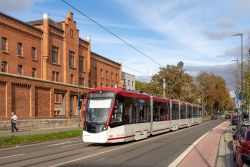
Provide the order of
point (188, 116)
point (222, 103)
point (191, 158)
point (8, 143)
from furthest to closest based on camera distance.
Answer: point (222, 103), point (188, 116), point (8, 143), point (191, 158)

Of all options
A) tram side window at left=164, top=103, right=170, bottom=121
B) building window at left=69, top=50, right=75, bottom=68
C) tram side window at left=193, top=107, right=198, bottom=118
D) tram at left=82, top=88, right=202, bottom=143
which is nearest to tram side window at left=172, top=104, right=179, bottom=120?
tram side window at left=164, top=103, right=170, bottom=121

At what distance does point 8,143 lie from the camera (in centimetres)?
2431

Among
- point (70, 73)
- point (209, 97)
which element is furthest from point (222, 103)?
point (70, 73)

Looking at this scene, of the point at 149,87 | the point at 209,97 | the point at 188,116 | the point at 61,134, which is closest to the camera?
the point at 61,134

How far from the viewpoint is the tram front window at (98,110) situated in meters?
21.8

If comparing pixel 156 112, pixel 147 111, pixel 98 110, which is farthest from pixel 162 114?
pixel 98 110

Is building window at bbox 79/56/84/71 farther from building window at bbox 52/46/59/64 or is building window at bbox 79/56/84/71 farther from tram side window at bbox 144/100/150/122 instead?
tram side window at bbox 144/100/150/122

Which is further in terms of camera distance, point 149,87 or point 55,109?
point 149,87

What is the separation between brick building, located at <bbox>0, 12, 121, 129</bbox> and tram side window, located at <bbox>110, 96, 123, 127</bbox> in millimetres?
20203

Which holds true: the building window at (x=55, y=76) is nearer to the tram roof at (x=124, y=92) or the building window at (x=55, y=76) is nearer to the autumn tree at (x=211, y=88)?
the tram roof at (x=124, y=92)

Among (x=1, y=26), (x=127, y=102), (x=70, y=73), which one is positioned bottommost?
(x=127, y=102)

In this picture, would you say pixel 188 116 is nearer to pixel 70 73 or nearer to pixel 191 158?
pixel 70 73

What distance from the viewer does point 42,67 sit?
55438 millimetres

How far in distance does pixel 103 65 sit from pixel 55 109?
Result: 2905 centimetres
